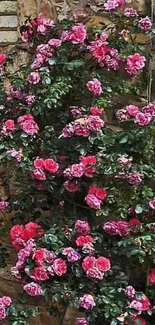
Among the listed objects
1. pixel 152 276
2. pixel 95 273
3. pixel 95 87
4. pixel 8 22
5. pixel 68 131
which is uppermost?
pixel 8 22

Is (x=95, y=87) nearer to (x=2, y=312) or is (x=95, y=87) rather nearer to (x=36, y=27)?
(x=36, y=27)

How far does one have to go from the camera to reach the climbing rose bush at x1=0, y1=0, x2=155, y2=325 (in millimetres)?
2438

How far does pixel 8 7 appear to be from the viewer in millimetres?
2996


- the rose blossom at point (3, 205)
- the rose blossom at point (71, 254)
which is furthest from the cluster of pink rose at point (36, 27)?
A: the rose blossom at point (71, 254)

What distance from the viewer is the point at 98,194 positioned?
2.50 metres

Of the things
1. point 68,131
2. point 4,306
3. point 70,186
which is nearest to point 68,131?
point 68,131

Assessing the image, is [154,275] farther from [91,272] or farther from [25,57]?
[25,57]

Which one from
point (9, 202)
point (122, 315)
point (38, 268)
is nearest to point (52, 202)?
point (9, 202)

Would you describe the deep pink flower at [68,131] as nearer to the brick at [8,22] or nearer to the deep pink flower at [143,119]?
the deep pink flower at [143,119]

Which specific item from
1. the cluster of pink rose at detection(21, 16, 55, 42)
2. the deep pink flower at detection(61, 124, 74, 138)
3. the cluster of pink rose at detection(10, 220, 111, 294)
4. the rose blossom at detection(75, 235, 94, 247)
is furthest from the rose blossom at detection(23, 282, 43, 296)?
the cluster of pink rose at detection(21, 16, 55, 42)

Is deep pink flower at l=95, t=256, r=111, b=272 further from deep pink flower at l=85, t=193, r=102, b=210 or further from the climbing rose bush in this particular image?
deep pink flower at l=85, t=193, r=102, b=210

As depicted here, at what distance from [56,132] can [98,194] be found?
37 centimetres

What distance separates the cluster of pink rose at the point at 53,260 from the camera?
2.40 meters

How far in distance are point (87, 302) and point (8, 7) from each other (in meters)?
1.50
